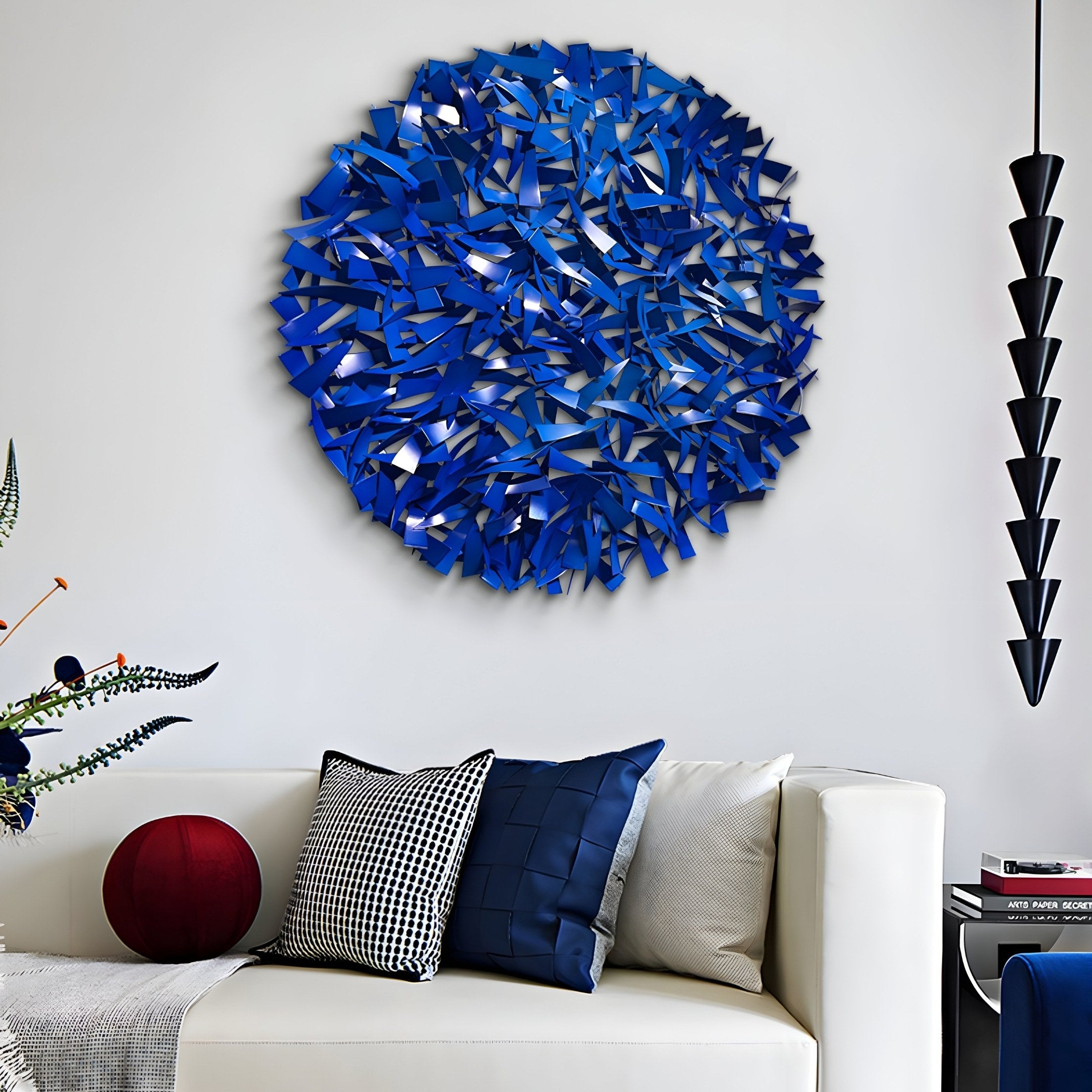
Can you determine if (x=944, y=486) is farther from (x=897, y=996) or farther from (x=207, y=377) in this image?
(x=207, y=377)

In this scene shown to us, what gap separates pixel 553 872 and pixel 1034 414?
1.44 metres

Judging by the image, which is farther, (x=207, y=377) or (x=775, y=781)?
(x=207, y=377)

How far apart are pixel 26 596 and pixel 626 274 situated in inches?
60.9

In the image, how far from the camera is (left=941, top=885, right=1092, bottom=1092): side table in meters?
1.89

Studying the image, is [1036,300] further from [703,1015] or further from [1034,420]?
[703,1015]

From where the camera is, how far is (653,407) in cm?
237

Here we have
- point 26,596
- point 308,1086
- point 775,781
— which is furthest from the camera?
point 26,596

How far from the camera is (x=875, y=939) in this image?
1.59 metres

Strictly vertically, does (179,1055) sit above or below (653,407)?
below

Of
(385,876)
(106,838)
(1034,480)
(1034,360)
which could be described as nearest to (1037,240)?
(1034,360)

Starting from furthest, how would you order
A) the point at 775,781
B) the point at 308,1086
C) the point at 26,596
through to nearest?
the point at 26,596 → the point at 775,781 → the point at 308,1086

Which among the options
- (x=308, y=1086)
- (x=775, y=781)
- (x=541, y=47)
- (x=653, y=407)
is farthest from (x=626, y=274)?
(x=308, y=1086)

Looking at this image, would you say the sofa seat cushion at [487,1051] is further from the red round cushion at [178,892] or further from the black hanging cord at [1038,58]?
the black hanging cord at [1038,58]

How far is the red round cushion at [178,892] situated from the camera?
74.6 inches
